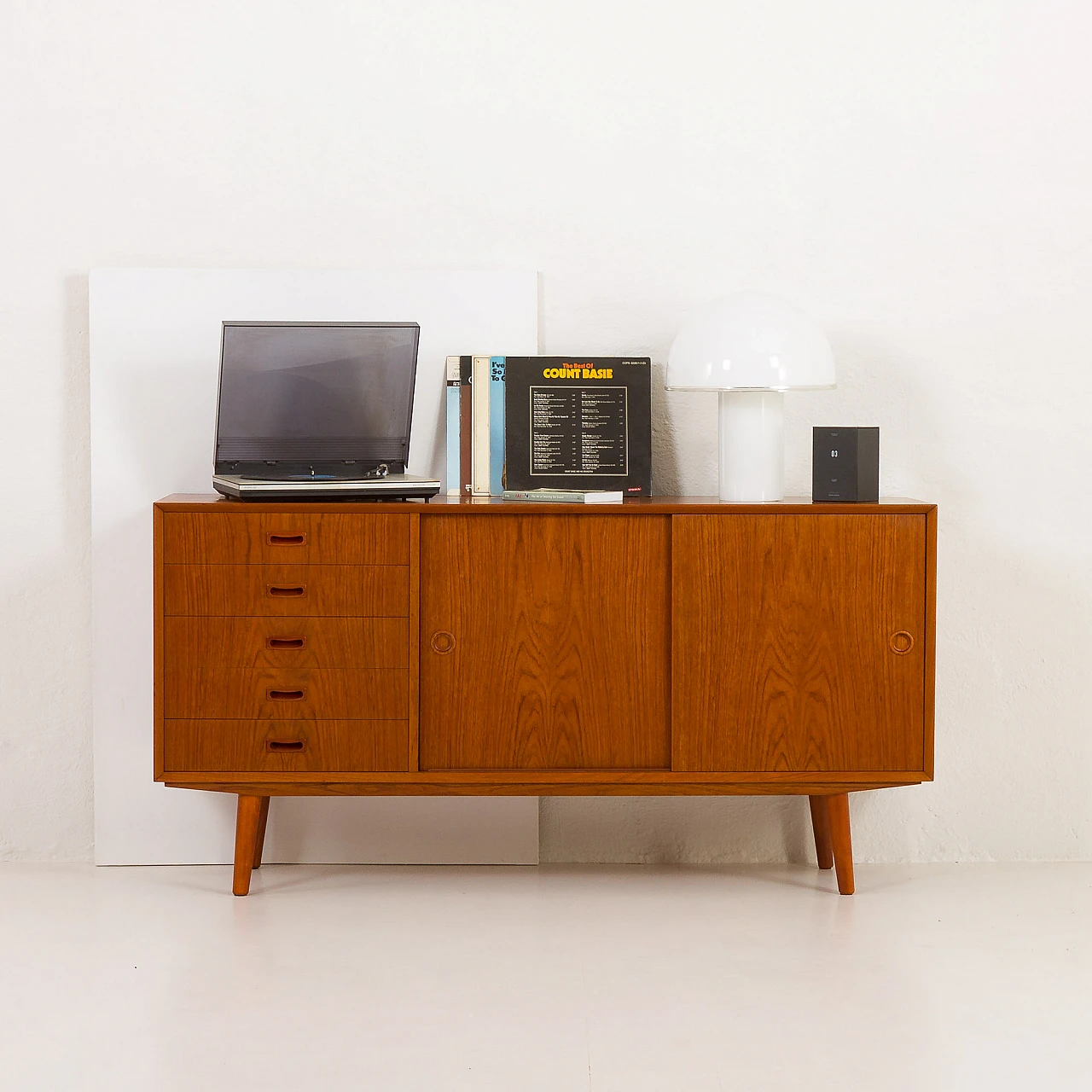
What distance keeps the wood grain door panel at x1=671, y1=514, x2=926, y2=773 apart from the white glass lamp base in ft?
0.39

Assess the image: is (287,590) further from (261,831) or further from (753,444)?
(753,444)

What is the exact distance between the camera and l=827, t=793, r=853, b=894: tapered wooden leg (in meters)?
2.57

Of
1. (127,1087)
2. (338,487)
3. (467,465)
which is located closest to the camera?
(127,1087)

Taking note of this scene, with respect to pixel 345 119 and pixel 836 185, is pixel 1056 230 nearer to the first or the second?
pixel 836 185

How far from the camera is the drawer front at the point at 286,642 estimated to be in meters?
2.44

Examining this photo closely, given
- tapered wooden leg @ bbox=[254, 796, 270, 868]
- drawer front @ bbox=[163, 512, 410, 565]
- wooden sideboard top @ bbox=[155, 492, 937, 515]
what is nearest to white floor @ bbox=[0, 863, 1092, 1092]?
tapered wooden leg @ bbox=[254, 796, 270, 868]

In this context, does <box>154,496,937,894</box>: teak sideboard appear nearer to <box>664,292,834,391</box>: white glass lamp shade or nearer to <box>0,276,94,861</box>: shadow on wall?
<box>664,292,834,391</box>: white glass lamp shade

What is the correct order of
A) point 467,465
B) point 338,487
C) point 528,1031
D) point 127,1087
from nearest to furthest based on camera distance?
1. point 127,1087
2. point 528,1031
3. point 338,487
4. point 467,465

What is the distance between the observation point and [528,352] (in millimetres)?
2799

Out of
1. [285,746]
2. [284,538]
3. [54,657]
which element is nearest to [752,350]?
[284,538]

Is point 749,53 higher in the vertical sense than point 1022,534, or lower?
higher

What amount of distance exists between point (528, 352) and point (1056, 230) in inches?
52.2

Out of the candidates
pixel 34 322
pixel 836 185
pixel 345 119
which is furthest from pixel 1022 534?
Result: pixel 34 322

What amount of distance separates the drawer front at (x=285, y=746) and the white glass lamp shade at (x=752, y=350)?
100 centimetres
